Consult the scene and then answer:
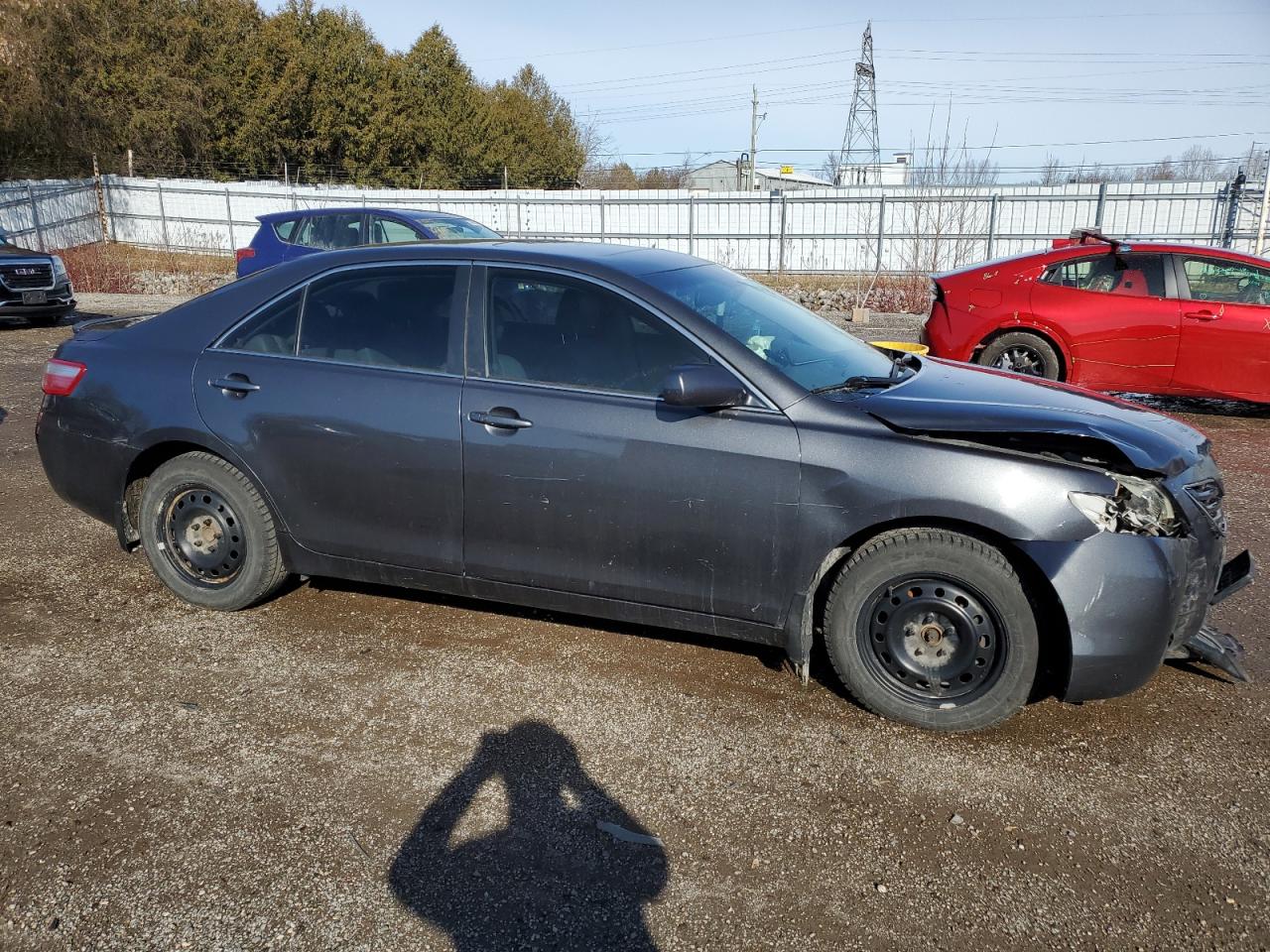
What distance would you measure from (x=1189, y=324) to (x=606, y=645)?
22.3ft

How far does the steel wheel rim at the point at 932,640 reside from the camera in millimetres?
3445

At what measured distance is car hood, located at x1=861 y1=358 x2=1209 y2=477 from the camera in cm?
342

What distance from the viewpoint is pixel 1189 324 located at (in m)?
8.58

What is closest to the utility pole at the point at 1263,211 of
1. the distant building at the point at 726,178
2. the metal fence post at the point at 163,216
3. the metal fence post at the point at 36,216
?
the metal fence post at the point at 163,216

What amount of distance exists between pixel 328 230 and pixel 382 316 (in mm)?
10306

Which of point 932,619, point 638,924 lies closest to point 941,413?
point 932,619

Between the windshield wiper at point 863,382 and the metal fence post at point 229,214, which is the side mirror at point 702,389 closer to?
the windshield wiper at point 863,382

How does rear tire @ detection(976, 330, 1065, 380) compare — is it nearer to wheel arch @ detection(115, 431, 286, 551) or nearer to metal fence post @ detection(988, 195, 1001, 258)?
wheel arch @ detection(115, 431, 286, 551)

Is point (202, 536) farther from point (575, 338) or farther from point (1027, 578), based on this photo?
point (1027, 578)

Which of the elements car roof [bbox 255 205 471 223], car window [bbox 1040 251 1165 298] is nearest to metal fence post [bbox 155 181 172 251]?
car roof [bbox 255 205 471 223]

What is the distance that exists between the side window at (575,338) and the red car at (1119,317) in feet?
18.8

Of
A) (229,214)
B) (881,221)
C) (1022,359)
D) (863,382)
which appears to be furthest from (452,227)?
(229,214)

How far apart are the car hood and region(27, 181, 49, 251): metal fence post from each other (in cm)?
2874

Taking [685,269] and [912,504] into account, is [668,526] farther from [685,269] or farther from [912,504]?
[685,269]
